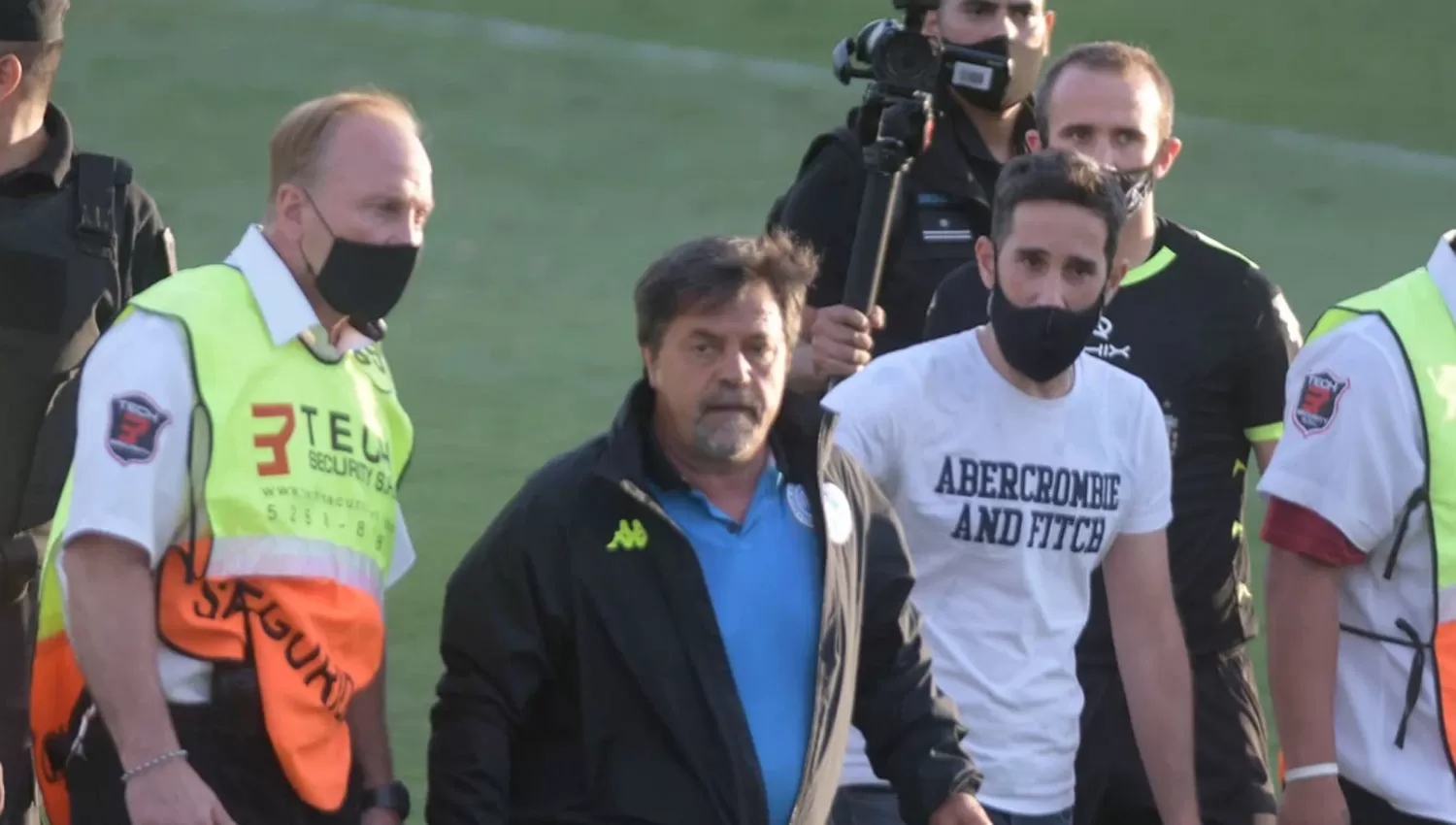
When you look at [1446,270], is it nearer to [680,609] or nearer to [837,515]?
[837,515]

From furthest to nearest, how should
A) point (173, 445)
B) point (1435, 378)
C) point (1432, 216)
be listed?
1. point (1432, 216)
2. point (1435, 378)
3. point (173, 445)

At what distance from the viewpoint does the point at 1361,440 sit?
4.04 m

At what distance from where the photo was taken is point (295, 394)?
3.52 metres

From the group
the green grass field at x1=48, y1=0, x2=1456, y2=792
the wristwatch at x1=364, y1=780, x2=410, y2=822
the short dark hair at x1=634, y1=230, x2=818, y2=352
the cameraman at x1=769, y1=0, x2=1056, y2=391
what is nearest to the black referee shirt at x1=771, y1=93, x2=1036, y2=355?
the cameraman at x1=769, y1=0, x2=1056, y2=391

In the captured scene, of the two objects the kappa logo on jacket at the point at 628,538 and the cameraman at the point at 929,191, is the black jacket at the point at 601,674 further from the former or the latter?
the cameraman at the point at 929,191

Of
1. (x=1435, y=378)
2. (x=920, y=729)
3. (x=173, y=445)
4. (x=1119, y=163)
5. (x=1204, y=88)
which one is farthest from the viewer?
(x=1204, y=88)

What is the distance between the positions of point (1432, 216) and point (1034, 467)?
33.0ft

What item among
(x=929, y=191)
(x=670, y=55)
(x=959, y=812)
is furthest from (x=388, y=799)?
(x=670, y=55)

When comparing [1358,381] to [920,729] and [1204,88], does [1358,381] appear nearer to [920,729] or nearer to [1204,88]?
[920,729]

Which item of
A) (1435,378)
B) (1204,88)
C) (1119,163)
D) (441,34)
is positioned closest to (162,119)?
(441,34)

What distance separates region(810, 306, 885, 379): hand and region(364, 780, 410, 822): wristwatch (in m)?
1.31

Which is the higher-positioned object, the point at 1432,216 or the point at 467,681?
the point at 1432,216

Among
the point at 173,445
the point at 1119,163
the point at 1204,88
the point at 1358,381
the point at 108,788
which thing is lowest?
the point at 108,788

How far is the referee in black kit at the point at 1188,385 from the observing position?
15.4ft
